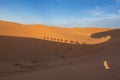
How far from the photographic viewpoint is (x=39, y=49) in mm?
18594

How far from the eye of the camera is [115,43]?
23734mm

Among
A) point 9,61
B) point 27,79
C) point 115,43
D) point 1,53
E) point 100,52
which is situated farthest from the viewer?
point 115,43

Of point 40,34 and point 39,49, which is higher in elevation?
point 40,34

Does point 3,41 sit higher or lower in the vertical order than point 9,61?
higher

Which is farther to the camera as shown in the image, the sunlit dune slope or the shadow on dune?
the sunlit dune slope

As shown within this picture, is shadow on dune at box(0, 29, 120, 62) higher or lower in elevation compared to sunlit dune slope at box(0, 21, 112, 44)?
lower

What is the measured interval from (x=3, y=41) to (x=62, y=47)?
16.2 ft

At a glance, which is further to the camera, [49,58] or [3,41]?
[3,41]

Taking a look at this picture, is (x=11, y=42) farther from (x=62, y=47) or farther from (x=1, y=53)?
(x=62, y=47)

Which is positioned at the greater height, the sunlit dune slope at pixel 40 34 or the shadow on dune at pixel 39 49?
the sunlit dune slope at pixel 40 34

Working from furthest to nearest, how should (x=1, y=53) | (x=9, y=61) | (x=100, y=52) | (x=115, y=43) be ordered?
(x=115, y=43)
(x=100, y=52)
(x=1, y=53)
(x=9, y=61)

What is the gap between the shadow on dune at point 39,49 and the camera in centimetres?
1650

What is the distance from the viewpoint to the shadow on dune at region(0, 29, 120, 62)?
16500 millimetres

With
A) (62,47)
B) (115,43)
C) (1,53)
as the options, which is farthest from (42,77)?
(115,43)
